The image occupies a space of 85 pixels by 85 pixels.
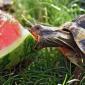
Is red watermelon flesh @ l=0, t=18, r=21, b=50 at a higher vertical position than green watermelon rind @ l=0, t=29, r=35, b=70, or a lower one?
higher

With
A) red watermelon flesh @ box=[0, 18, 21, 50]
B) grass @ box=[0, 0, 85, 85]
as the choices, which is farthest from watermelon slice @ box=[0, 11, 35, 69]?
grass @ box=[0, 0, 85, 85]

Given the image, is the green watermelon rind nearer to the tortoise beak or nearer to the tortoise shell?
the tortoise beak

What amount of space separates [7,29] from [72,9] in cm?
89

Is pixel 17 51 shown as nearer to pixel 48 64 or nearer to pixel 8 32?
pixel 8 32

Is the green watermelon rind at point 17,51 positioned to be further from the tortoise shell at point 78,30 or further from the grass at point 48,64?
the tortoise shell at point 78,30

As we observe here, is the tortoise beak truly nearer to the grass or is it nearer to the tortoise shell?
the tortoise shell

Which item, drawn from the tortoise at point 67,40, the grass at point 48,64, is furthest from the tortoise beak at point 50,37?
the grass at point 48,64

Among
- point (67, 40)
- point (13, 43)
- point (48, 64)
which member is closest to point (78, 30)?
point (67, 40)

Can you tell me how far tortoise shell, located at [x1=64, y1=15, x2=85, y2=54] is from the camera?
1.99 m

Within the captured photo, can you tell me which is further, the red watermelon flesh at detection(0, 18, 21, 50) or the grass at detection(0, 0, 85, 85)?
the grass at detection(0, 0, 85, 85)

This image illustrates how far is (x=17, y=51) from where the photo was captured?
187 cm

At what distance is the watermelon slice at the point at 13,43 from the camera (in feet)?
6.10

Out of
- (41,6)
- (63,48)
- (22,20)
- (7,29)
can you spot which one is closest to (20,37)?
(7,29)

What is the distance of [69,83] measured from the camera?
1966 millimetres
